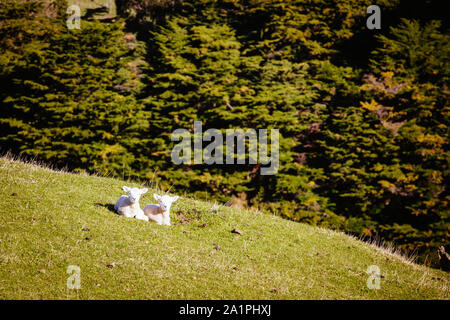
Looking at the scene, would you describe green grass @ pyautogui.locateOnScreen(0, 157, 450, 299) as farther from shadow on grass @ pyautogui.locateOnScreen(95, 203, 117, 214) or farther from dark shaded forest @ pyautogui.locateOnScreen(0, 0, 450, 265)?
dark shaded forest @ pyautogui.locateOnScreen(0, 0, 450, 265)

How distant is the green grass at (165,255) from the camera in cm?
487

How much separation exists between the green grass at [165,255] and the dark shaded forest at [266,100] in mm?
6916

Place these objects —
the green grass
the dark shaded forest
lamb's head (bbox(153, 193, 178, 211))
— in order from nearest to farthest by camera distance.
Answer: the green grass, lamb's head (bbox(153, 193, 178, 211)), the dark shaded forest

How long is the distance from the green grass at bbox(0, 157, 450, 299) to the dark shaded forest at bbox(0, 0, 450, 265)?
272 inches

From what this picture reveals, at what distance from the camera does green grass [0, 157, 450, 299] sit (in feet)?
16.0

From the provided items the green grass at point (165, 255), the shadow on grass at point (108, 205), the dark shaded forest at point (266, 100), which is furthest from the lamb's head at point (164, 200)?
the dark shaded forest at point (266, 100)

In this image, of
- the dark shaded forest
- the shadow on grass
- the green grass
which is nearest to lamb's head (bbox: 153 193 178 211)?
the green grass

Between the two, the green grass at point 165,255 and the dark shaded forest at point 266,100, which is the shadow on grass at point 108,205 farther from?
the dark shaded forest at point 266,100

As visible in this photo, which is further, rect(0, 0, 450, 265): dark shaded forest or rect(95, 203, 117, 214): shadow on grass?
rect(0, 0, 450, 265): dark shaded forest

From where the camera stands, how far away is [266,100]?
675 inches

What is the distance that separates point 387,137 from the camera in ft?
49.3

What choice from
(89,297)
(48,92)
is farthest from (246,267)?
(48,92)

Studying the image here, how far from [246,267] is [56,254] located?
397cm

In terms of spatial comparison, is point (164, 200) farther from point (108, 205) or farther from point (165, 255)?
point (108, 205)
